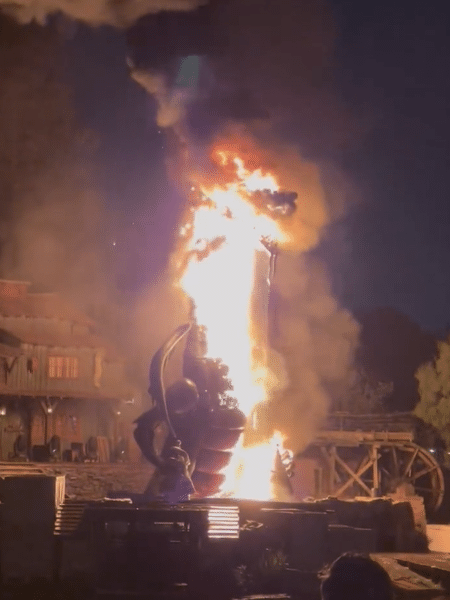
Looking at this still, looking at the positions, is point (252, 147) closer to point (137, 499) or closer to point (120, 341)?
point (137, 499)

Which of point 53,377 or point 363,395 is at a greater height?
point 53,377

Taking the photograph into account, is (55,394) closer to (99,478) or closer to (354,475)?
(99,478)

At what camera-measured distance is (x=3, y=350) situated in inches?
1821

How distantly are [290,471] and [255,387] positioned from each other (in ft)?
8.88

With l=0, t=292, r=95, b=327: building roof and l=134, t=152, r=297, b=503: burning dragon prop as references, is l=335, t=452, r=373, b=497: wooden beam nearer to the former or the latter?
l=134, t=152, r=297, b=503: burning dragon prop

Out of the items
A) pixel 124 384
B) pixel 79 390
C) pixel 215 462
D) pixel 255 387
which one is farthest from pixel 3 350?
pixel 215 462

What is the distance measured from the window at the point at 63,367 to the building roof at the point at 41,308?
259 cm

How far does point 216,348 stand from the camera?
26.3 meters

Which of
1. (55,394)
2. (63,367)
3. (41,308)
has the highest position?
(41,308)

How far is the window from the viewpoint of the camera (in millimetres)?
49438

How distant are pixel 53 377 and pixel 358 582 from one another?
45.6 metres

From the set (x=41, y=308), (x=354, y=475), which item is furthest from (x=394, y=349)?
(x=354, y=475)

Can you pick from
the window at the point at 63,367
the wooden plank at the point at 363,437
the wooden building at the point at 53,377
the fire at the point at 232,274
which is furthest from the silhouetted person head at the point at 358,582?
the window at the point at 63,367

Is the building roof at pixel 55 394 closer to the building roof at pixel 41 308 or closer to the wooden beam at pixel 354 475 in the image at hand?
the building roof at pixel 41 308
